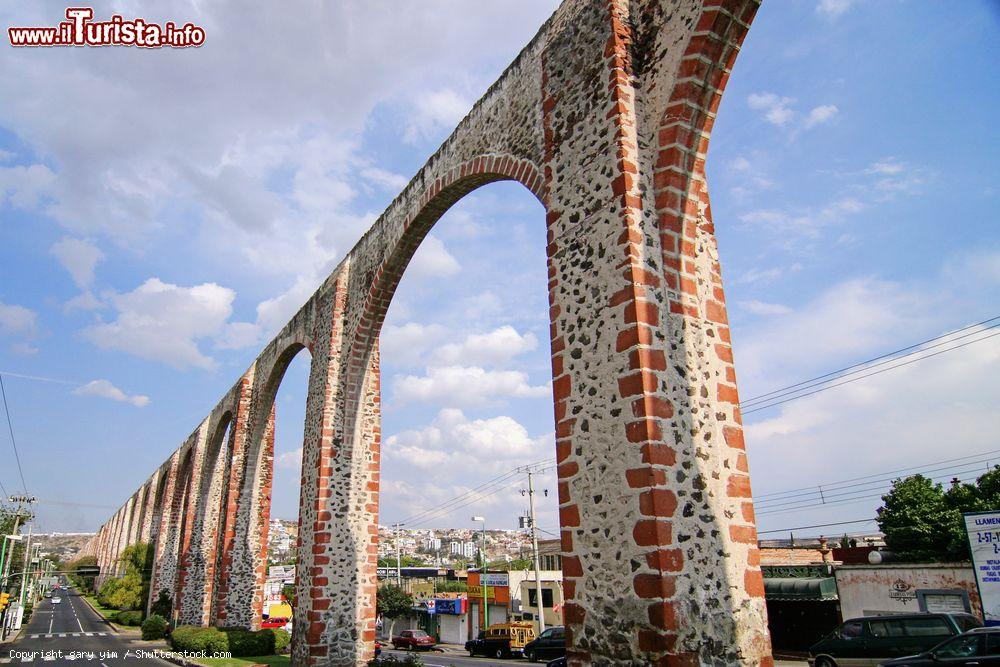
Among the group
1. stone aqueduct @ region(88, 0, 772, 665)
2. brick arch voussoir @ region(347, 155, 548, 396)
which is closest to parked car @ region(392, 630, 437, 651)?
brick arch voussoir @ region(347, 155, 548, 396)

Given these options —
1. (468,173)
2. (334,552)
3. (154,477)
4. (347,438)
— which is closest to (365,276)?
(347,438)

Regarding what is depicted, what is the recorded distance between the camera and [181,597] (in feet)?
59.6

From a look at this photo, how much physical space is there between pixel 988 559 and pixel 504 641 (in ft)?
46.1

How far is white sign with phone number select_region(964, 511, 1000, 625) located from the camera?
10.4 m

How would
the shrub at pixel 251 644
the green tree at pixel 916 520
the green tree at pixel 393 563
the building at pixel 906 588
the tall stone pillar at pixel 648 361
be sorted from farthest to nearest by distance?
1. the green tree at pixel 393 563
2. the green tree at pixel 916 520
3. the building at pixel 906 588
4. the shrub at pixel 251 644
5. the tall stone pillar at pixel 648 361

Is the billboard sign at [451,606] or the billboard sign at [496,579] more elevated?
the billboard sign at [496,579]

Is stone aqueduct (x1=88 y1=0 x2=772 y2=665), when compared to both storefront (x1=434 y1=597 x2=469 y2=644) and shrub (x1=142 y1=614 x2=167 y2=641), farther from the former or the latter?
storefront (x1=434 y1=597 x2=469 y2=644)

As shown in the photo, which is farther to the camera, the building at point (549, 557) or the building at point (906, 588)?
the building at point (549, 557)

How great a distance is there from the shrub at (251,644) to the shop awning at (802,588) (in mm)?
12145

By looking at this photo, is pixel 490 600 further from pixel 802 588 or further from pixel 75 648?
pixel 75 648

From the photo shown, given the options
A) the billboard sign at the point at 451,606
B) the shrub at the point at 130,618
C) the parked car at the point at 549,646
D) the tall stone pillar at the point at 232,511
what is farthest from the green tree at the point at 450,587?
the tall stone pillar at the point at 232,511

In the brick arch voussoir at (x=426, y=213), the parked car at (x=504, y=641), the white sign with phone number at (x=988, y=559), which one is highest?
the brick arch voussoir at (x=426, y=213)

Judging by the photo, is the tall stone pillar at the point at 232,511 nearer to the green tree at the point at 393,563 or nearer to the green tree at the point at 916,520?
the green tree at the point at 916,520

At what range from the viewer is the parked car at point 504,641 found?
20375 mm
